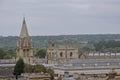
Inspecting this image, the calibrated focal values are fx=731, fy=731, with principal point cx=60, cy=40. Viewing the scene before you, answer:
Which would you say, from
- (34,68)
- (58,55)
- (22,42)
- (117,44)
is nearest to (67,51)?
(58,55)

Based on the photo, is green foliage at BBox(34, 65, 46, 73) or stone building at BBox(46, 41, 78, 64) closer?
green foliage at BBox(34, 65, 46, 73)

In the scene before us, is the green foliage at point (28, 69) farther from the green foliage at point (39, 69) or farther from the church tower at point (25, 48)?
the church tower at point (25, 48)

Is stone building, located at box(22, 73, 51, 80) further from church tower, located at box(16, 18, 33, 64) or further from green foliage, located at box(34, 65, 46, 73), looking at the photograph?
church tower, located at box(16, 18, 33, 64)

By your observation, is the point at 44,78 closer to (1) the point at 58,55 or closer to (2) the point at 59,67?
(2) the point at 59,67

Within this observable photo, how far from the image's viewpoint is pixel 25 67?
8750 cm

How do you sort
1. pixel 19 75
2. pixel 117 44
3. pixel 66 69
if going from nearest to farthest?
pixel 19 75 → pixel 66 69 → pixel 117 44

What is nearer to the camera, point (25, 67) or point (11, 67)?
point (25, 67)

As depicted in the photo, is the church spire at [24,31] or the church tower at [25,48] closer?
the church tower at [25,48]

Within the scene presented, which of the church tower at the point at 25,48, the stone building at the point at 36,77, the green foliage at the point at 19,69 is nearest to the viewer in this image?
the stone building at the point at 36,77

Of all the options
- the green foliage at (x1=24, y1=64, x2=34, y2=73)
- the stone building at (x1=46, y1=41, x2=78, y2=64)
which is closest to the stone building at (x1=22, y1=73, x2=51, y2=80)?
the green foliage at (x1=24, y1=64, x2=34, y2=73)

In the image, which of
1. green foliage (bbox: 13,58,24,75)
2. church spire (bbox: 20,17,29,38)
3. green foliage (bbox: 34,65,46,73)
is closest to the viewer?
green foliage (bbox: 34,65,46,73)

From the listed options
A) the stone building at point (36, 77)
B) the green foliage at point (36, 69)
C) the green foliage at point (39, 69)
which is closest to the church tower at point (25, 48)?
the green foliage at point (36, 69)

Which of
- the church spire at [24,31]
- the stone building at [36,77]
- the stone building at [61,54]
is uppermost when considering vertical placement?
the church spire at [24,31]

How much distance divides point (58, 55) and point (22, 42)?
660 cm
